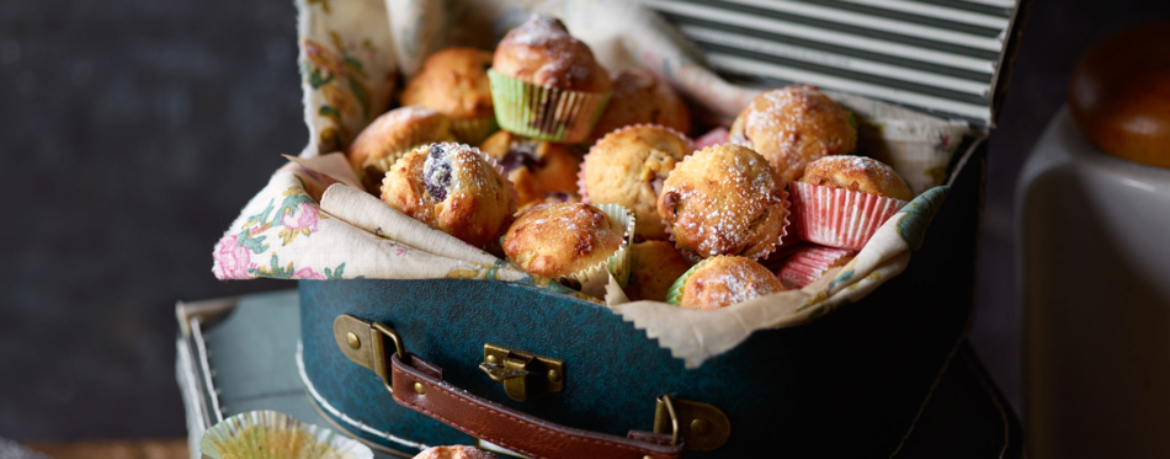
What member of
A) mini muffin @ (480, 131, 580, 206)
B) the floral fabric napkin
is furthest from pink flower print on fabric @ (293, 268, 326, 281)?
mini muffin @ (480, 131, 580, 206)

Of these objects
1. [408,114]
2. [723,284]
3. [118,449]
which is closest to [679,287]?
[723,284]

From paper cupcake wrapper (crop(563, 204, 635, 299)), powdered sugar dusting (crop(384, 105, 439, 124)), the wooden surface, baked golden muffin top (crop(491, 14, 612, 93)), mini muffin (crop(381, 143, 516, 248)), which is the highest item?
baked golden muffin top (crop(491, 14, 612, 93))

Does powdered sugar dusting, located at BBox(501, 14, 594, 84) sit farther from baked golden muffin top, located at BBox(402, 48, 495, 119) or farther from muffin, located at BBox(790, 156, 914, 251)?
muffin, located at BBox(790, 156, 914, 251)

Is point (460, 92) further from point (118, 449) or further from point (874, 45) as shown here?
point (118, 449)

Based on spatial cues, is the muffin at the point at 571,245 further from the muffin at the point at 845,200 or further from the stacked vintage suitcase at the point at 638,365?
the muffin at the point at 845,200

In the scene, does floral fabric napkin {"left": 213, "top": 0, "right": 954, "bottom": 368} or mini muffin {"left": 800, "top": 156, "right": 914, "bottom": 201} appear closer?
floral fabric napkin {"left": 213, "top": 0, "right": 954, "bottom": 368}

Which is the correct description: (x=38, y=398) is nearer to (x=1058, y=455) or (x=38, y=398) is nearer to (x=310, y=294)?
(x=310, y=294)
